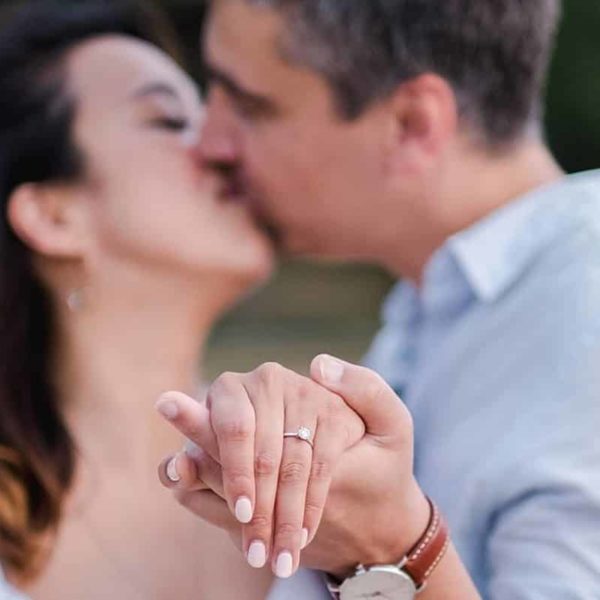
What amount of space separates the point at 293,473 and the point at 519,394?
0.67 m

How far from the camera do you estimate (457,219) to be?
2.61 metres

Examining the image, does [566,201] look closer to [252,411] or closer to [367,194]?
[367,194]

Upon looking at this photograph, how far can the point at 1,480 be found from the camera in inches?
96.4

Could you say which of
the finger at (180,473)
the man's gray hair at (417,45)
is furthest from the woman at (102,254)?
the finger at (180,473)

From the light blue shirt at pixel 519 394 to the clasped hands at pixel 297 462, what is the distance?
0.91 feet

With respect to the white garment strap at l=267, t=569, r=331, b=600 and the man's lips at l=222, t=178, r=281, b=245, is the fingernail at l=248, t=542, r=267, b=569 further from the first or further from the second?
the man's lips at l=222, t=178, r=281, b=245

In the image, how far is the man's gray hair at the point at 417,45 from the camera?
8.35 feet

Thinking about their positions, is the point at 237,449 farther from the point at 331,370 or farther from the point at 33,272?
the point at 33,272

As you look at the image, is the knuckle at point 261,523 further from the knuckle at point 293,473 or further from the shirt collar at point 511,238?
the shirt collar at point 511,238

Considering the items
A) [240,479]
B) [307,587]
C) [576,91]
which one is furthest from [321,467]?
[576,91]

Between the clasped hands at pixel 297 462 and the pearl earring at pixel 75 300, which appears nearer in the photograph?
the clasped hands at pixel 297 462

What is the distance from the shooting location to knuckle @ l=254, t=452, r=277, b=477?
1559mm

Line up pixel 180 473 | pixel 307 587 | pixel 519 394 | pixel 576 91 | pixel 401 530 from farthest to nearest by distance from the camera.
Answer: pixel 576 91 → pixel 519 394 → pixel 307 587 → pixel 401 530 → pixel 180 473

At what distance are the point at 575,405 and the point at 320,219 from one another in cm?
86
